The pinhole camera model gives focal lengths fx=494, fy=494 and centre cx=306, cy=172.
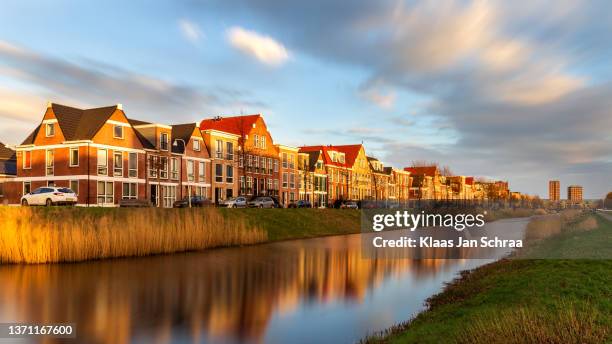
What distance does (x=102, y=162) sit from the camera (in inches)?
1919

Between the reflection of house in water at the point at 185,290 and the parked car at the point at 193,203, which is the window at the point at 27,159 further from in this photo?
the reflection of house in water at the point at 185,290

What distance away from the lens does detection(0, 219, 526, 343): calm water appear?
45.2 feet

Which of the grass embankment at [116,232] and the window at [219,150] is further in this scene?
the window at [219,150]

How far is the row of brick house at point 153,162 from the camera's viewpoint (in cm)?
4841

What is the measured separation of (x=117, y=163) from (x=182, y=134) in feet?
41.6

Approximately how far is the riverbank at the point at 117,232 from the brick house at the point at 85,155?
52.1 ft

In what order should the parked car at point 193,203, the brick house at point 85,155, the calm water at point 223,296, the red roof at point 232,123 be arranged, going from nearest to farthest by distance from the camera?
the calm water at point 223,296
the brick house at point 85,155
the parked car at point 193,203
the red roof at point 232,123

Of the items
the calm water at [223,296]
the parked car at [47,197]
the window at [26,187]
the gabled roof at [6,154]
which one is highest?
the gabled roof at [6,154]

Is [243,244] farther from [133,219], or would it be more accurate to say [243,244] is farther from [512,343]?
[512,343]

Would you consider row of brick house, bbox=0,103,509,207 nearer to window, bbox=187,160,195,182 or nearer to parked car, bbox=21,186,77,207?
window, bbox=187,160,195,182

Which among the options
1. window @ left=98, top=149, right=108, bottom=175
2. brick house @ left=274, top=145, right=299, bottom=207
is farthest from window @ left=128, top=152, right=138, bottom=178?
brick house @ left=274, top=145, right=299, bottom=207

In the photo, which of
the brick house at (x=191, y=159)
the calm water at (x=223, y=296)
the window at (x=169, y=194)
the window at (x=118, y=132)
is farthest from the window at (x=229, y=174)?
the calm water at (x=223, y=296)

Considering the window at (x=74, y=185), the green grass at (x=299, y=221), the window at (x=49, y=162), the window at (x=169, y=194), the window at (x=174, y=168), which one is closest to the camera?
the green grass at (x=299, y=221)

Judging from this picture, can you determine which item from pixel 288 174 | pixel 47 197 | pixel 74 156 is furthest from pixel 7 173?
pixel 288 174
